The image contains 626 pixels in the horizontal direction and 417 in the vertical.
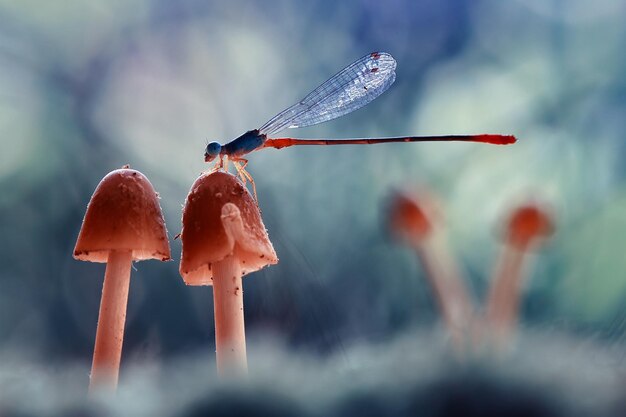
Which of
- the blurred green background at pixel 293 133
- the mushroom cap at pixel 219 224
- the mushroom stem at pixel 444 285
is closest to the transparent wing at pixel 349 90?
the blurred green background at pixel 293 133

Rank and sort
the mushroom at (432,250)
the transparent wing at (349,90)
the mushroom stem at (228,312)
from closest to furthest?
1. the mushroom at (432,250)
2. the mushroom stem at (228,312)
3. the transparent wing at (349,90)

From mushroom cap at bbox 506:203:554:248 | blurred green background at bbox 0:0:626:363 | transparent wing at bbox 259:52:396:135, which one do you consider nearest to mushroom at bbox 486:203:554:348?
mushroom cap at bbox 506:203:554:248

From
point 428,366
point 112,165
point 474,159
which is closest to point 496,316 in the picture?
point 428,366

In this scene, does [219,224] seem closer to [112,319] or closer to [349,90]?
[112,319]

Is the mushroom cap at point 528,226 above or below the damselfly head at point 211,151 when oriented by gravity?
below

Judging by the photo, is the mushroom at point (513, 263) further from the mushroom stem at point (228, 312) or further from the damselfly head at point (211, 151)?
the damselfly head at point (211, 151)

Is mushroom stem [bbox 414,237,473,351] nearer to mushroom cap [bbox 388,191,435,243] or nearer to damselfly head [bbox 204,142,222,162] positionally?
mushroom cap [bbox 388,191,435,243]

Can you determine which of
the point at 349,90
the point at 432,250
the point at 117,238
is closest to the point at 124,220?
the point at 117,238
